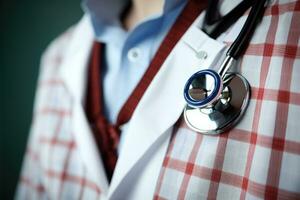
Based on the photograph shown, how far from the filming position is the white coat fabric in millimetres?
404

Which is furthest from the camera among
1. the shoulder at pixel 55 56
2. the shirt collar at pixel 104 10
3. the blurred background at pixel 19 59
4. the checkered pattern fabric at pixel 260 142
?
the blurred background at pixel 19 59

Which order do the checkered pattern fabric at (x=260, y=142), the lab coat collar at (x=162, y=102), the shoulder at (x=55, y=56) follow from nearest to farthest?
the checkered pattern fabric at (x=260, y=142) → the lab coat collar at (x=162, y=102) → the shoulder at (x=55, y=56)

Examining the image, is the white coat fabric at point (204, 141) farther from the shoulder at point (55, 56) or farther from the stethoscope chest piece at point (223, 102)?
the shoulder at point (55, 56)

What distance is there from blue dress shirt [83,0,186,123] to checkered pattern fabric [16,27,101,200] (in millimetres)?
123

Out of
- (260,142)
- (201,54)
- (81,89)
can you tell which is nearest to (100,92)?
(81,89)

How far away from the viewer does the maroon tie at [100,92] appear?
575 mm

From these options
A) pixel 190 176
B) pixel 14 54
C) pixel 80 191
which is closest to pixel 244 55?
pixel 190 176

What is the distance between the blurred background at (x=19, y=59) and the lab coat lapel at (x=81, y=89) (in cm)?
30

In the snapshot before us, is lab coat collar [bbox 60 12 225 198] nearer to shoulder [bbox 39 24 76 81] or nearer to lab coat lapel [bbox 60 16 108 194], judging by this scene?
lab coat lapel [bbox 60 16 108 194]

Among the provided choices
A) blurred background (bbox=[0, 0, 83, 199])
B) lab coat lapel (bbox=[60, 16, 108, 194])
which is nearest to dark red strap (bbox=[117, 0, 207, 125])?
lab coat lapel (bbox=[60, 16, 108, 194])

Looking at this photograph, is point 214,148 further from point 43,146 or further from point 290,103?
point 43,146

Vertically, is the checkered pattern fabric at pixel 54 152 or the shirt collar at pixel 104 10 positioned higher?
the shirt collar at pixel 104 10

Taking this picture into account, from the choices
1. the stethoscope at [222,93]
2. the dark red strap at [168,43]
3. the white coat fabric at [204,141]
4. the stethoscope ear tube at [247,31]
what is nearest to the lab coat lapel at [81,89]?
the white coat fabric at [204,141]

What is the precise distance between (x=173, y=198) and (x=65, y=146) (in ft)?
1.11
